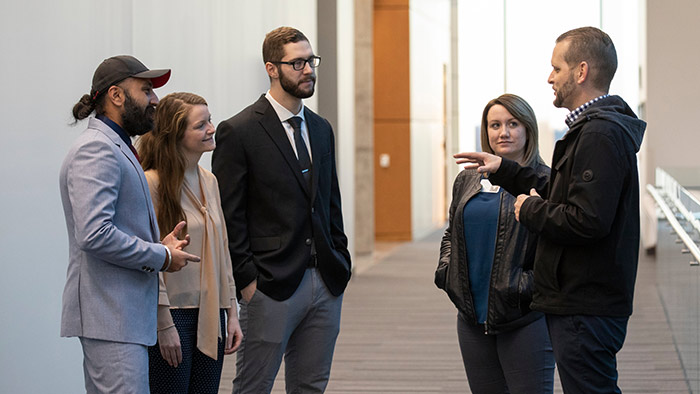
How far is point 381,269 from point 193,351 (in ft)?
28.3

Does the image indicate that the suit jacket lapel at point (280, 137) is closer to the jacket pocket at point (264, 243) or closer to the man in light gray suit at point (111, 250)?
the jacket pocket at point (264, 243)

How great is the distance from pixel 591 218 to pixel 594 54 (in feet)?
1.66

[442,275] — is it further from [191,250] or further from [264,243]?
[191,250]

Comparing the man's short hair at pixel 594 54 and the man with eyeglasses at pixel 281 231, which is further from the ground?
the man's short hair at pixel 594 54

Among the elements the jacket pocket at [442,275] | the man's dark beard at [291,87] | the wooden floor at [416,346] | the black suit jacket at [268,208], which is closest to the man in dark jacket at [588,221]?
the jacket pocket at [442,275]

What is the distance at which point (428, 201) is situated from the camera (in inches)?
670

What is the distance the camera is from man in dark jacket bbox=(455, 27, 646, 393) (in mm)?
2570

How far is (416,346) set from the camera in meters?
6.71

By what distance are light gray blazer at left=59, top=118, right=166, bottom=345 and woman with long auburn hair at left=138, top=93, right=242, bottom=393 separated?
15.3 inches

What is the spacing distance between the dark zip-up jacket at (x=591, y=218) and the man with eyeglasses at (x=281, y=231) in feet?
3.10

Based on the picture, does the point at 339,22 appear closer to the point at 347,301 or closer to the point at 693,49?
the point at 347,301

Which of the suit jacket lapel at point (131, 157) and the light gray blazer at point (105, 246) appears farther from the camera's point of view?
the suit jacket lapel at point (131, 157)

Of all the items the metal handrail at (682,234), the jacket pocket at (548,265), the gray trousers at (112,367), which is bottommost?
the gray trousers at (112,367)

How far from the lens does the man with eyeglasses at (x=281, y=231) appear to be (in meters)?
3.33
